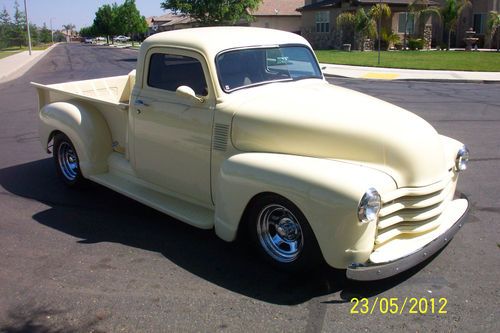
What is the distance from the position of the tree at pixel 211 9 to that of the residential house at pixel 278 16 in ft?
61.6

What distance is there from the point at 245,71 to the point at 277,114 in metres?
0.72

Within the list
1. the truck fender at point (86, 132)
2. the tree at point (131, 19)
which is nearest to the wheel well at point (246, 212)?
Result: the truck fender at point (86, 132)

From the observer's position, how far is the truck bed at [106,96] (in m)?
5.59

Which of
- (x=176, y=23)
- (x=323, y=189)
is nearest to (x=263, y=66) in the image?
(x=323, y=189)

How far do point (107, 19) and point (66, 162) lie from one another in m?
99.0

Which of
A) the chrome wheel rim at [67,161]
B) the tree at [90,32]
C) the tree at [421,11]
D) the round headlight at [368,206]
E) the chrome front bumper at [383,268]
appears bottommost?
the chrome front bumper at [383,268]

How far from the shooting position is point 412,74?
19641mm

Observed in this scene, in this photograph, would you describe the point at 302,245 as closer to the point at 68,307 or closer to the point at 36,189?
the point at 68,307

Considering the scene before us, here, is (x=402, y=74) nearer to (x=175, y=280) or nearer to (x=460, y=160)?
(x=460, y=160)

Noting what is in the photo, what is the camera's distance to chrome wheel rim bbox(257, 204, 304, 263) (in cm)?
387

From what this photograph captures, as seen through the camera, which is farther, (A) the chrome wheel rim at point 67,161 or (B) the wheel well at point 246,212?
(A) the chrome wheel rim at point 67,161

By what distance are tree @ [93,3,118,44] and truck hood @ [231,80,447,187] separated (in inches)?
3697

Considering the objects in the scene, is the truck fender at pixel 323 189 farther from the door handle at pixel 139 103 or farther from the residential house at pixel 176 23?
the residential house at pixel 176 23

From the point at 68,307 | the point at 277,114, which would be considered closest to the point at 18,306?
the point at 68,307
